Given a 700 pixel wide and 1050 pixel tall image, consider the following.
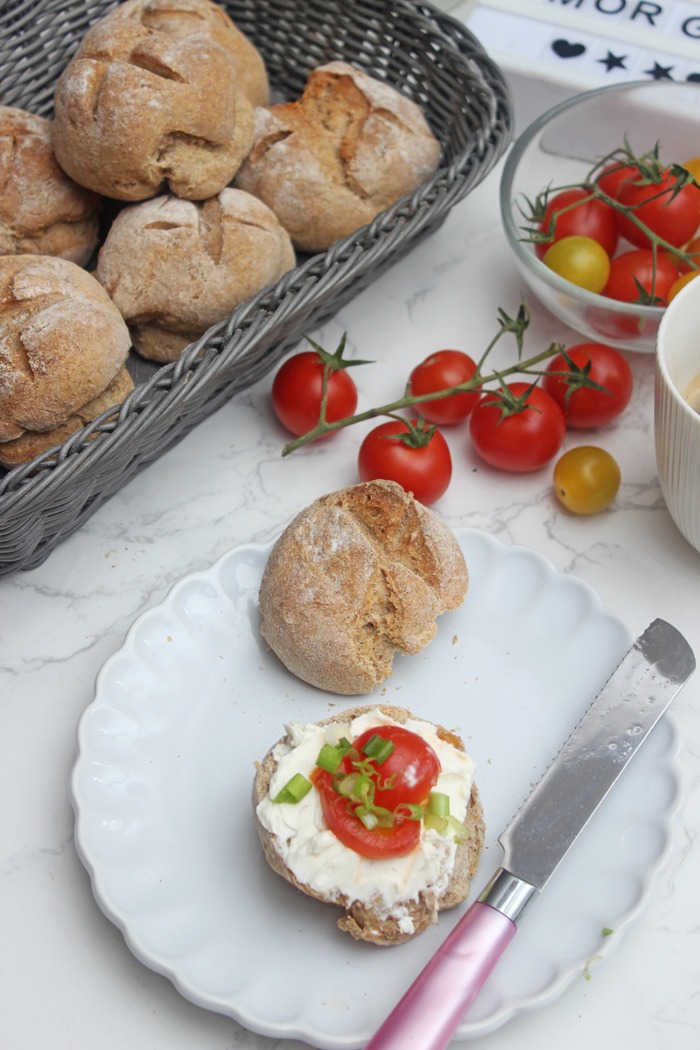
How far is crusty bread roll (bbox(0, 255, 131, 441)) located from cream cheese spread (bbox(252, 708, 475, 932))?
2.55 ft

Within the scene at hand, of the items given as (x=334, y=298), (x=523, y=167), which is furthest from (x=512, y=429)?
(x=523, y=167)

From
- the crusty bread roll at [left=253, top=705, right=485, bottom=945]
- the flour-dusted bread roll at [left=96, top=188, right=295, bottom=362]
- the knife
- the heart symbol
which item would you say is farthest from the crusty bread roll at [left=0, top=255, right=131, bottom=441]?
the heart symbol

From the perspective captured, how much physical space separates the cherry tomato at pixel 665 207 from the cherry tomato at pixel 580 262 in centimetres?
13

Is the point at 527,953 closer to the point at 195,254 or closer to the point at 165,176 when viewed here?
the point at 195,254

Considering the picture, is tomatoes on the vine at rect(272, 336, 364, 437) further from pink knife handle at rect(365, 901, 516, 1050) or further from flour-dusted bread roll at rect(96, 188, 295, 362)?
pink knife handle at rect(365, 901, 516, 1050)

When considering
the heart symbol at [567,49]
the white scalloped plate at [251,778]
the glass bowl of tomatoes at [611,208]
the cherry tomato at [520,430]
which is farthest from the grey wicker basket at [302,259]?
the heart symbol at [567,49]

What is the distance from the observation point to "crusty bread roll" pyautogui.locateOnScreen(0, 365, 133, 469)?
1.93 metres

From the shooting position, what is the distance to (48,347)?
184 cm

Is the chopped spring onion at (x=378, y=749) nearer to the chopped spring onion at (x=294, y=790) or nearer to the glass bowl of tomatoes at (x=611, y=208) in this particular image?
the chopped spring onion at (x=294, y=790)

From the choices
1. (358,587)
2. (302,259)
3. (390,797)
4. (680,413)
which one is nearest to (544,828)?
(390,797)

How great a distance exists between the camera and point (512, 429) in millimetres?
2131

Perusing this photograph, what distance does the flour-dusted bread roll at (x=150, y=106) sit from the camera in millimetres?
2041

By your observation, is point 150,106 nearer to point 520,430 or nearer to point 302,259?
point 302,259

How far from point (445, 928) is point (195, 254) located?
1336mm
